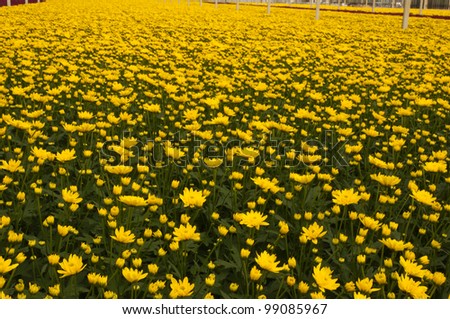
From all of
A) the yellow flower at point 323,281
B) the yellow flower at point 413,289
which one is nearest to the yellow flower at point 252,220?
the yellow flower at point 323,281

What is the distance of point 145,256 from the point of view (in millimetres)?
2467

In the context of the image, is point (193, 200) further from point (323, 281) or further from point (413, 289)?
point (413, 289)

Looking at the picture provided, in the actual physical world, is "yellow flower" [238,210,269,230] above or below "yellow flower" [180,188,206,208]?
below

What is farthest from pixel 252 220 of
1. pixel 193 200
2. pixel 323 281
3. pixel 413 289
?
pixel 413 289

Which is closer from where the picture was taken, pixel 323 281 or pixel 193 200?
pixel 323 281

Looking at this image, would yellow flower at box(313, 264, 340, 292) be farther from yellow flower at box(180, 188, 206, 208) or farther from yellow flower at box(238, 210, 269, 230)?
yellow flower at box(180, 188, 206, 208)

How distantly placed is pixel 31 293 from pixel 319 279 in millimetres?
1256

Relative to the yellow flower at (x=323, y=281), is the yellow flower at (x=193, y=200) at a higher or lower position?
higher

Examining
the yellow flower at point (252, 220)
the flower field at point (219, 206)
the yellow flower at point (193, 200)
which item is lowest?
the flower field at point (219, 206)

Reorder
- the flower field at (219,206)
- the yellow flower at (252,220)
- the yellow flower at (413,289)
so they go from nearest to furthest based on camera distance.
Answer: the yellow flower at (413,289) → the flower field at (219,206) → the yellow flower at (252,220)

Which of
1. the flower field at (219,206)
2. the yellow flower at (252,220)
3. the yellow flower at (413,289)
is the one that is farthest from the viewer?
the yellow flower at (252,220)

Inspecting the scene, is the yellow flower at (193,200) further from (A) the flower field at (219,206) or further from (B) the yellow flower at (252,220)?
(B) the yellow flower at (252,220)

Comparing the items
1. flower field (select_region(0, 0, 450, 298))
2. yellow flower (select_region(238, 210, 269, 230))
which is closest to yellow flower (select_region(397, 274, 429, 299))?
flower field (select_region(0, 0, 450, 298))
